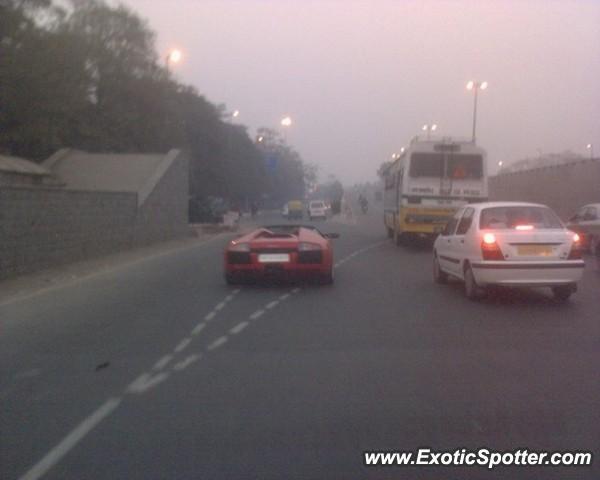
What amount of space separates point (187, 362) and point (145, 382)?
2.79 ft

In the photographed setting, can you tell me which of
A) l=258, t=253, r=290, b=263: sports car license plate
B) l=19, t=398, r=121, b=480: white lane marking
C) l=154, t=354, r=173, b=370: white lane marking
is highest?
l=258, t=253, r=290, b=263: sports car license plate

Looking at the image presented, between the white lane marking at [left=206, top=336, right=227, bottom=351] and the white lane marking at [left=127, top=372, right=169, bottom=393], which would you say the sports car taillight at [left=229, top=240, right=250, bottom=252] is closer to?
the white lane marking at [left=206, top=336, right=227, bottom=351]

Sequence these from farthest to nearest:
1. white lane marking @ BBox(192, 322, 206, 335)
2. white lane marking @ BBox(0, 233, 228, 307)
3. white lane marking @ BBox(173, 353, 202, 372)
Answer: white lane marking @ BBox(0, 233, 228, 307) < white lane marking @ BBox(192, 322, 206, 335) < white lane marking @ BBox(173, 353, 202, 372)

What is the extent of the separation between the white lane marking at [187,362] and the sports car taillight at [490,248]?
5.14m

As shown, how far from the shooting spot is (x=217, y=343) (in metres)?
9.55

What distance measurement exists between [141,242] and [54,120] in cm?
1244

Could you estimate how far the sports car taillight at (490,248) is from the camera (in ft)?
40.2

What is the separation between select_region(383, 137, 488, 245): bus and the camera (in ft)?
82.8

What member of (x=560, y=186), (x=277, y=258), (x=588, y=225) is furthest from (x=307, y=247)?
(x=560, y=186)

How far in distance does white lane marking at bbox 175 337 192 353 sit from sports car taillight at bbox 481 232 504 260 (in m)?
4.71

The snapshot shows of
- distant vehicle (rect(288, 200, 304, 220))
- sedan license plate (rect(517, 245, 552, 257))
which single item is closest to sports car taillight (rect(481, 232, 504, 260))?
sedan license plate (rect(517, 245, 552, 257))

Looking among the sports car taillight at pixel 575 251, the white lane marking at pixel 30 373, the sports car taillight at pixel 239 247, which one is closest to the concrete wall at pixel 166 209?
the sports car taillight at pixel 239 247

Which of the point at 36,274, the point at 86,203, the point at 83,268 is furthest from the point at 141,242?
the point at 36,274

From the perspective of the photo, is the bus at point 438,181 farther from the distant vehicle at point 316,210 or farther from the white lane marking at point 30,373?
the distant vehicle at point 316,210
